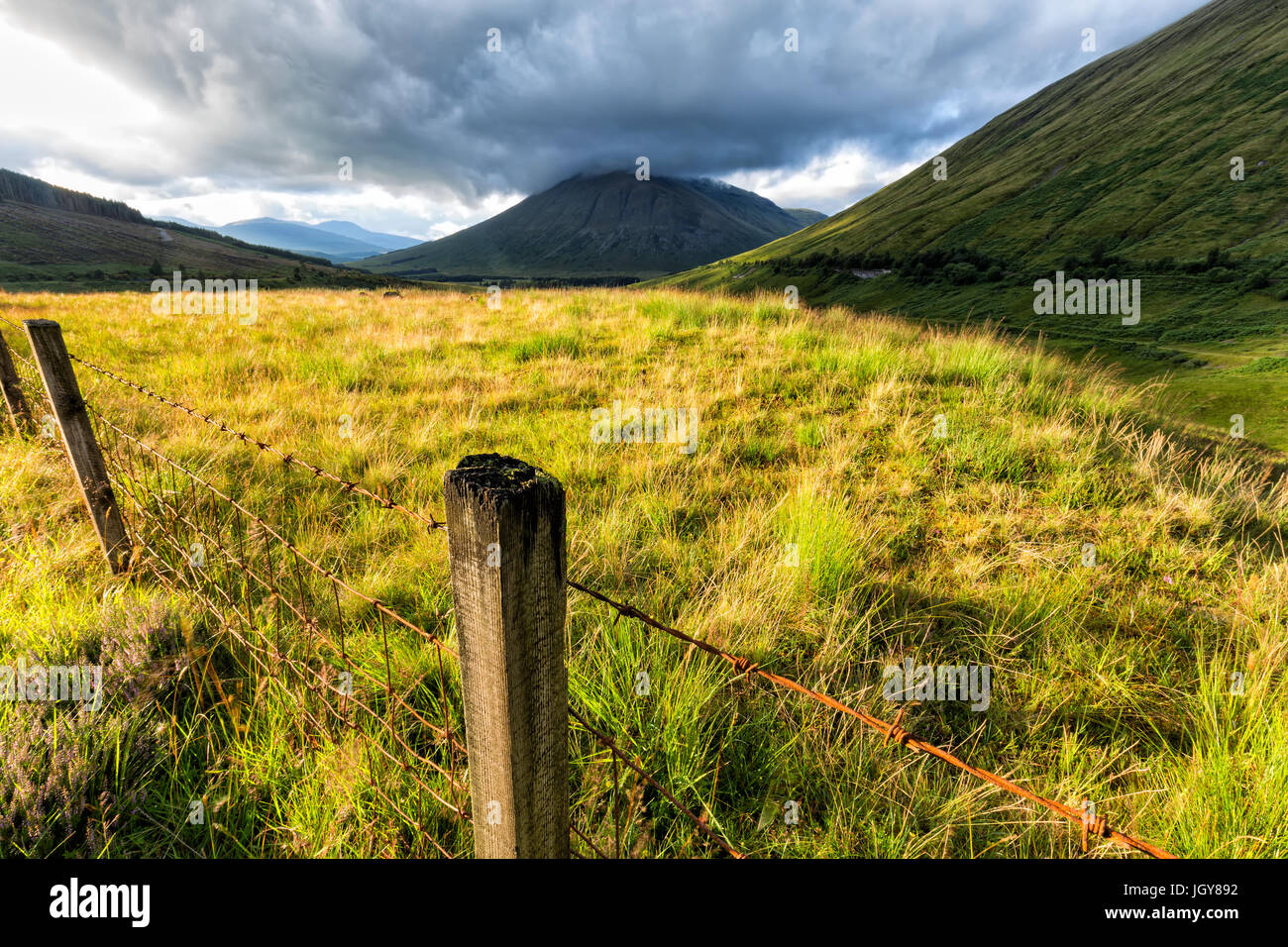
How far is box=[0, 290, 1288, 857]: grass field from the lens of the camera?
189 cm

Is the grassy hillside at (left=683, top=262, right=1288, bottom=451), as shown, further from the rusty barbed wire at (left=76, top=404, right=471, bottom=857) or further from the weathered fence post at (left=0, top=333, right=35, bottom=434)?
the weathered fence post at (left=0, top=333, right=35, bottom=434)

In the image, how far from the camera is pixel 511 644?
1.02 metres

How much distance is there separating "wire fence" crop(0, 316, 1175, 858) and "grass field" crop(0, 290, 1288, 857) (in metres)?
0.07

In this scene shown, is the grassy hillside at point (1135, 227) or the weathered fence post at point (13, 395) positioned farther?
the grassy hillside at point (1135, 227)

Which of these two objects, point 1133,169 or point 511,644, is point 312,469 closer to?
point 511,644

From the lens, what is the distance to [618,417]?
18.9ft

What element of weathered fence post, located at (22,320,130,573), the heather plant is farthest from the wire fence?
the heather plant

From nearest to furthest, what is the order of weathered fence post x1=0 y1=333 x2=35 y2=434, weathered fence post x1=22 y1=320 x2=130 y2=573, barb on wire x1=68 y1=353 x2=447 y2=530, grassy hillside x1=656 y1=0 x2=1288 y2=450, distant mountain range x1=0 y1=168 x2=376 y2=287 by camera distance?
barb on wire x1=68 y1=353 x2=447 y2=530, weathered fence post x1=22 y1=320 x2=130 y2=573, weathered fence post x1=0 y1=333 x2=35 y2=434, grassy hillside x1=656 y1=0 x2=1288 y2=450, distant mountain range x1=0 y1=168 x2=376 y2=287

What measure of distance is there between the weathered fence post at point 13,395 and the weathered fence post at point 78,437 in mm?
2202

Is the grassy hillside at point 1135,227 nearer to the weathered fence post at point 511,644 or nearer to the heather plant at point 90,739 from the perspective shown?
the weathered fence post at point 511,644

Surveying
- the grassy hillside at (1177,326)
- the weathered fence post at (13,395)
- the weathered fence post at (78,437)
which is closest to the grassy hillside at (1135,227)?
the grassy hillside at (1177,326)

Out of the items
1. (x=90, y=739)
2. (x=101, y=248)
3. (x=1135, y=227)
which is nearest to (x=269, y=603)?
A: (x=90, y=739)

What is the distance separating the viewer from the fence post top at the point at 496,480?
35.7 inches
